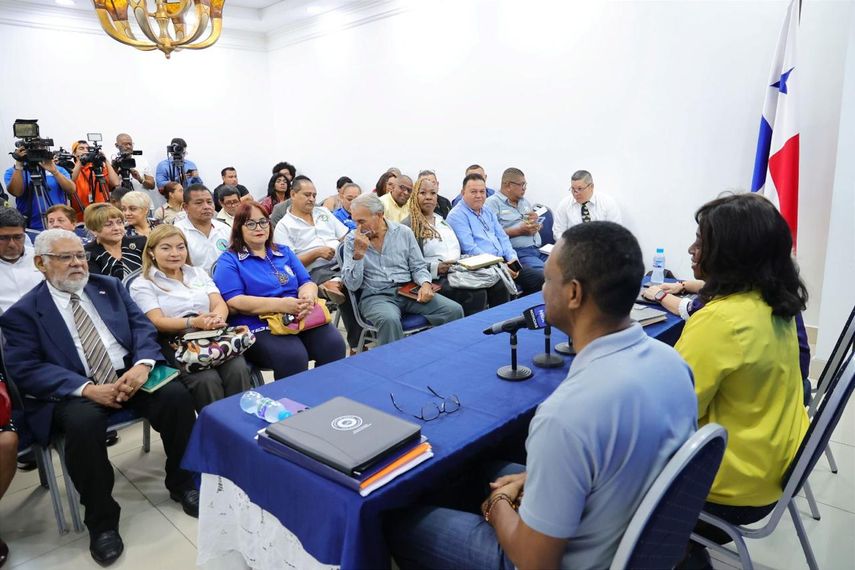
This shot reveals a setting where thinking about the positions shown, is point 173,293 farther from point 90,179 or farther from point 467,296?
point 90,179

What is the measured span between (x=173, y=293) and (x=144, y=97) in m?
5.95

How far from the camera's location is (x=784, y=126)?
3.78 metres

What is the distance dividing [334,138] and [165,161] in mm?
2263

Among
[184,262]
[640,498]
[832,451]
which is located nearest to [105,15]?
[184,262]

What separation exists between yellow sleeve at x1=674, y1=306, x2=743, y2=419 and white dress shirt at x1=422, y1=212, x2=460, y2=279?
7.85 feet

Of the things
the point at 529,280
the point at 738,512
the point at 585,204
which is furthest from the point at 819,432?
the point at 585,204

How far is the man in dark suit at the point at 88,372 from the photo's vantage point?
6.88 ft

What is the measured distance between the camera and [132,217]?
13.1ft

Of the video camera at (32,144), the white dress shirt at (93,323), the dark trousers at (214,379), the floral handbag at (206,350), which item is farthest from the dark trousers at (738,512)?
the video camera at (32,144)

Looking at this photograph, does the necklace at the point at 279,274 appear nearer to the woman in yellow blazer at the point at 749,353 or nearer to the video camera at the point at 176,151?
the woman in yellow blazer at the point at 749,353

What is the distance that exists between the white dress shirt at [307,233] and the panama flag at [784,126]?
3129mm

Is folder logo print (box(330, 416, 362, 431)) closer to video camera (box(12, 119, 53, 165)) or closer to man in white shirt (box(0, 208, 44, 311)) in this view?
man in white shirt (box(0, 208, 44, 311))

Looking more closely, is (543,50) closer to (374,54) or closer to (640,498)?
(374,54)

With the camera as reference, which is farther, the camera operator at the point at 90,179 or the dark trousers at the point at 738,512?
the camera operator at the point at 90,179
